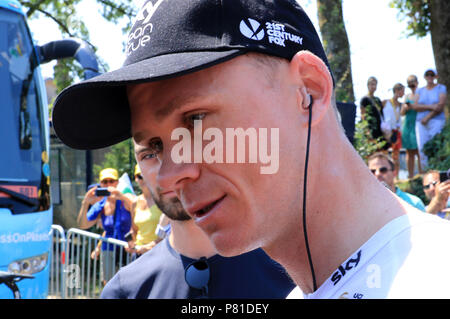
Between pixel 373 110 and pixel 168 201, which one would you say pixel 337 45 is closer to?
pixel 373 110

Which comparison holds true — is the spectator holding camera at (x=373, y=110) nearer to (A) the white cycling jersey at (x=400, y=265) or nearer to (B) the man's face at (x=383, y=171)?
(B) the man's face at (x=383, y=171)

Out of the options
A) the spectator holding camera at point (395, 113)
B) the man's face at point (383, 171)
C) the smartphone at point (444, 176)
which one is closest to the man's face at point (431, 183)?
the smartphone at point (444, 176)

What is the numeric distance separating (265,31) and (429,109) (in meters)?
8.30

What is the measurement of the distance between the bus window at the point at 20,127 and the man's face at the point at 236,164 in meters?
4.17

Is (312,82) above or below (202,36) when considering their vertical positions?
below

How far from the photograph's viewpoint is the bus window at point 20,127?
505 cm

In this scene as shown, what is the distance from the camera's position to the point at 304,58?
128 centimetres

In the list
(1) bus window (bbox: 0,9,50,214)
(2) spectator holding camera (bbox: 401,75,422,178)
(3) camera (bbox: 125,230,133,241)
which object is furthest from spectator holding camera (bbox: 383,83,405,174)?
(1) bus window (bbox: 0,9,50,214)

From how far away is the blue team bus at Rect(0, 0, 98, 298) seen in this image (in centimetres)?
495

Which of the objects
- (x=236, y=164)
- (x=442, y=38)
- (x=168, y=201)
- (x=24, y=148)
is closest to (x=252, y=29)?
(x=236, y=164)

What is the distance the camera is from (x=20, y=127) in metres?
5.27

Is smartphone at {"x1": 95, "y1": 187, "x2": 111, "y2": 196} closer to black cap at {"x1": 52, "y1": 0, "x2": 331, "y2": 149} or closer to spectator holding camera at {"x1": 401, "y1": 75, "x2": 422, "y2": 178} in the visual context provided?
spectator holding camera at {"x1": 401, "y1": 75, "x2": 422, "y2": 178}

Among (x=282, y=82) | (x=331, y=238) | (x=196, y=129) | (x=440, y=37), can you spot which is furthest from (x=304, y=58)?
(x=440, y=37)
